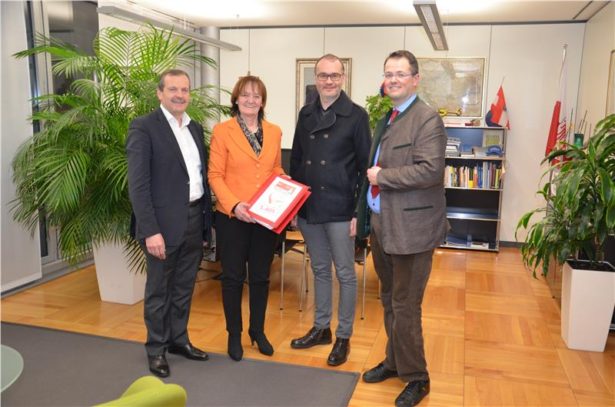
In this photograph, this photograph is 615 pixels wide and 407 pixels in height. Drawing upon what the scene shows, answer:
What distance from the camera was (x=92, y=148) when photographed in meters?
3.71

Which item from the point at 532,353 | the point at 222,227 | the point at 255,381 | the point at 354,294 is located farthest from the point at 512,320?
the point at 222,227

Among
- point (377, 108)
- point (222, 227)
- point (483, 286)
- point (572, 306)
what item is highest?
point (377, 108)

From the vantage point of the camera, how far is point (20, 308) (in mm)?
3945

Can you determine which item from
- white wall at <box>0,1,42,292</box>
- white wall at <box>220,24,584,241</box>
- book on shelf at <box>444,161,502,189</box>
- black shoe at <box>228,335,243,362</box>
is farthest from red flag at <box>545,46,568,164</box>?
white wall at <box>0,1,42,292</box>

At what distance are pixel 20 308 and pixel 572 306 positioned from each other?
12.3ft

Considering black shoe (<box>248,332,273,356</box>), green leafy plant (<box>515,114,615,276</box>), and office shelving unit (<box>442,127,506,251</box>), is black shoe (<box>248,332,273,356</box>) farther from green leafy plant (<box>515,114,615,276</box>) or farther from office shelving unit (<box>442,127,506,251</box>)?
office shelving unit (<box>442,127,506,251</box>)

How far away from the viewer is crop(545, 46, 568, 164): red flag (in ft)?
19.8

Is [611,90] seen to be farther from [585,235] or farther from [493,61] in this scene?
[585,235]

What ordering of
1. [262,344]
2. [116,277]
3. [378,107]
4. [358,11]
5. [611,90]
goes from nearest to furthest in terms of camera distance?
[262,344] < [116,277] < [611,90] < [378,107] < [358,11]

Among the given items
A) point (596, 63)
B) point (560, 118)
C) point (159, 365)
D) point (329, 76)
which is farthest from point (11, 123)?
point (560, 118)

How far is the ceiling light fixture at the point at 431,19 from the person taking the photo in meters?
4.05

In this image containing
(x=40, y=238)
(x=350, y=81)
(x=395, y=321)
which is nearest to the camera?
(x=395, y=321)

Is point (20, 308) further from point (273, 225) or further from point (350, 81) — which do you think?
point (350, 81)

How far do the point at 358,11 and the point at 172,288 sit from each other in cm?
411
